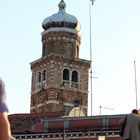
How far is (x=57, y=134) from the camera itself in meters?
37.0

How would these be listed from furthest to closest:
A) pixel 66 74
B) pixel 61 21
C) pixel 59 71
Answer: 1. pixel 61 21
2. pixel 66 74
3. pixel 59 71

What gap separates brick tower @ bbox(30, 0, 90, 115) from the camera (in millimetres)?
60375

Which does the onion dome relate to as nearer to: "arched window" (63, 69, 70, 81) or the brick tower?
the brick tower

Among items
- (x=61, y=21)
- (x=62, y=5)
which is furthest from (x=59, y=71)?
(x=62, y=5)

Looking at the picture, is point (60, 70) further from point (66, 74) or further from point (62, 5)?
point (62, 5)

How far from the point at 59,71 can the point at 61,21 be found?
22.1 ft

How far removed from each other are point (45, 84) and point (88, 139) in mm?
25382

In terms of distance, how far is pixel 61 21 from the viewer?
211 feet

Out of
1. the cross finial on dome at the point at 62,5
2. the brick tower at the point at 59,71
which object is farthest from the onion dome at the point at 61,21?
the cross finial on dome at the point at 62,5

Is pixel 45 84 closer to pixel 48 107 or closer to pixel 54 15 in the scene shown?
pixel 48 107

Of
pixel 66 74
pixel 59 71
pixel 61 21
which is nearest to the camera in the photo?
pixel 59 71

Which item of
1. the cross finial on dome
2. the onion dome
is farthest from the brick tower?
the cross finial on dome

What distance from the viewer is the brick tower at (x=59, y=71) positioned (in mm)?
60375

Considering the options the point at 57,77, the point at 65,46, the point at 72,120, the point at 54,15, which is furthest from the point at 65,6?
the point at 72,120
